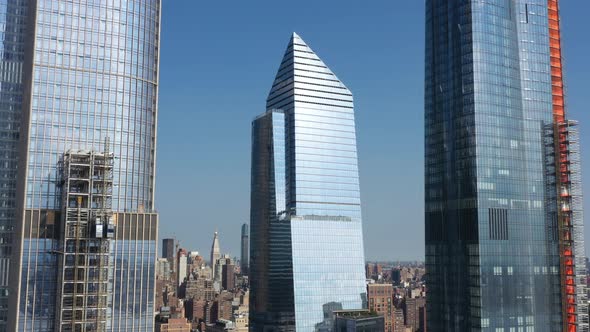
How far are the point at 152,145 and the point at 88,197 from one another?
1694cm

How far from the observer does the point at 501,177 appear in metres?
145

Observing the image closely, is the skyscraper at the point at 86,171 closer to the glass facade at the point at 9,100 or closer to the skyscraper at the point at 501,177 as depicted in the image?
the glass facade at the point at 9,100

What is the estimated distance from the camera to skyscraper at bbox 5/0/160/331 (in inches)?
4178

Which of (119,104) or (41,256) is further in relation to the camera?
(119,104)

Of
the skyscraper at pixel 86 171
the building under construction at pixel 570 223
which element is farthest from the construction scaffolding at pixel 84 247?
the building under construction at pixel 570 223

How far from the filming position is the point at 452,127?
487 feet

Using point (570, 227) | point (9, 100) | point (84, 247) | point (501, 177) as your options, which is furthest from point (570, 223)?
point (9, 100)

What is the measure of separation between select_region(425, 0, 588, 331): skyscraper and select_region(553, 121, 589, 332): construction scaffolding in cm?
21

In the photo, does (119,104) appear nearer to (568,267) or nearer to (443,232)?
(443,232)

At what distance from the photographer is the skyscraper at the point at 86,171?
106125mm

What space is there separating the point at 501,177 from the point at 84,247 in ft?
274

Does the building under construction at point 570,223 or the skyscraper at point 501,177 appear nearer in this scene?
the skyscraper at point 501,177

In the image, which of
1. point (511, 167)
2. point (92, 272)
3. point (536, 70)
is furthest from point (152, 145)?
point (536, 70)

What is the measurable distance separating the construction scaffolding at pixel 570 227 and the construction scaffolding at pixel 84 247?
9123 cm
